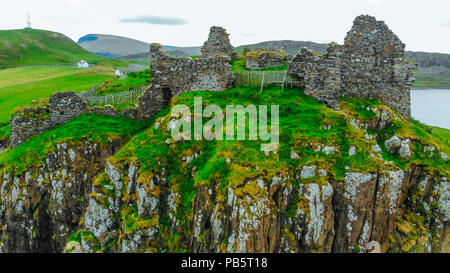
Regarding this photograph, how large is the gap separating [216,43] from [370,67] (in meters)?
10.8

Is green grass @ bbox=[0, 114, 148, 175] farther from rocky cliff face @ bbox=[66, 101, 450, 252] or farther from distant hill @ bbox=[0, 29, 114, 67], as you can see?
distant hill @ bbox=[0, 29, 114, 67]

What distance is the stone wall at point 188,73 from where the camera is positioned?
17.8 m

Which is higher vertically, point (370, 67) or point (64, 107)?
point (370, 67)

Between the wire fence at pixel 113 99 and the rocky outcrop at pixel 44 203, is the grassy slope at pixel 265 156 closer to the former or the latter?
the rocky outcrop at pixel 44 203

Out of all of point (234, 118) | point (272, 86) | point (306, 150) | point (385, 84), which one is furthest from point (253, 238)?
point (385, 84)

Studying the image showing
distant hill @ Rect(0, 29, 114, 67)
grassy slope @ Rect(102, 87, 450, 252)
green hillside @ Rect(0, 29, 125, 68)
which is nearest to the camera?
grassy slope @ Rect(102, 87, 450, 252)

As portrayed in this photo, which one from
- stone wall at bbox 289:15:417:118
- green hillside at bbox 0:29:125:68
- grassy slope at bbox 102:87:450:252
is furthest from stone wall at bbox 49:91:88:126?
green hillside at bbox 0:29:125:68

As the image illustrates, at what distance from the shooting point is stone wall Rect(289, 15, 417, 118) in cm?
1688

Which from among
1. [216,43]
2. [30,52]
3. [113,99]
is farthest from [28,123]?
[30,52]

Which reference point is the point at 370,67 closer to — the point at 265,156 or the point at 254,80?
the point at 254,80

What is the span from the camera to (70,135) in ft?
51.5

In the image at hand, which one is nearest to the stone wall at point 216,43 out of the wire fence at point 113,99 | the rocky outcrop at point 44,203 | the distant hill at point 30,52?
the wire fence at point 113,99
